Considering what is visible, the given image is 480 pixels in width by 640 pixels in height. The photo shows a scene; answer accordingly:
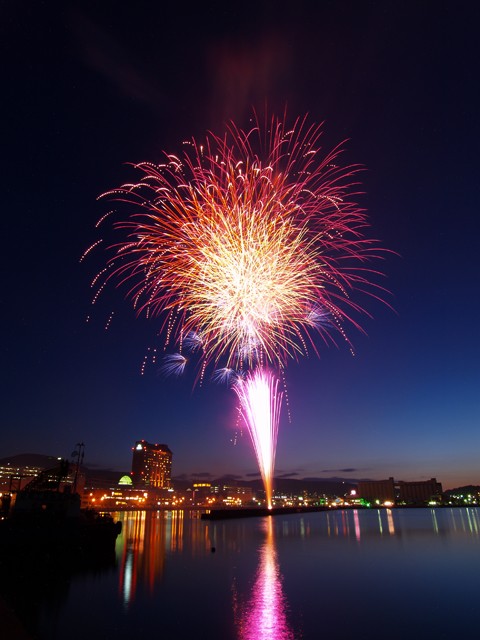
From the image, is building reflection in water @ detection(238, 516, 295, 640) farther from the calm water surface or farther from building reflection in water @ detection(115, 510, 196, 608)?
building reflection in water @ detection(115, 510, 196, 608)

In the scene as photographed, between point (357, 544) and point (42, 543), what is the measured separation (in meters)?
38.6

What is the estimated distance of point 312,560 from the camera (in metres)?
40.4

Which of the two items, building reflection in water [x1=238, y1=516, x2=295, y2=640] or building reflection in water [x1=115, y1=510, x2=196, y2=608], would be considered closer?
building reflection in water [x1=238, y1=516, x2=295, y2=640]

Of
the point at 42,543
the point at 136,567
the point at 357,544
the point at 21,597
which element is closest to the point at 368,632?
the point at 21,597

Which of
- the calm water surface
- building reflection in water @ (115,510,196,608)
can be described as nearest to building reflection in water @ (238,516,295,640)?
the calm water surface

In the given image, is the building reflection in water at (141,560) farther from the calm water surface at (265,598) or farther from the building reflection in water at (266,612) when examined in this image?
the building reflection in water at (266,612)

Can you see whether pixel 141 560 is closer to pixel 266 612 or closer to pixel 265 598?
pixel 265 598

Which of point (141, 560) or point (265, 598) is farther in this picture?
point (141, 560)

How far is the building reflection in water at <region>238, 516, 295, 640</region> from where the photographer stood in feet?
60.0

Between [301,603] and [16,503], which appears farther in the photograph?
[16,503]

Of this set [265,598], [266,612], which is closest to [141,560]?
[265,598]

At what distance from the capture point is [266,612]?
21.7 metres

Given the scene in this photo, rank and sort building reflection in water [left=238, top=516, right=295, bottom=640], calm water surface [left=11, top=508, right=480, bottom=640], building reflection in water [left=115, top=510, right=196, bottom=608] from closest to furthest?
building reflection in water [left=238, top=516, right=295, bottom=640], calm water surface [left=11, top=508, right=480, bottom=640], building reflection in water [left=115, top=510, right=196, bottom=608]

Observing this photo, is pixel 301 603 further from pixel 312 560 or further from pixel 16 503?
pixel 16 503
